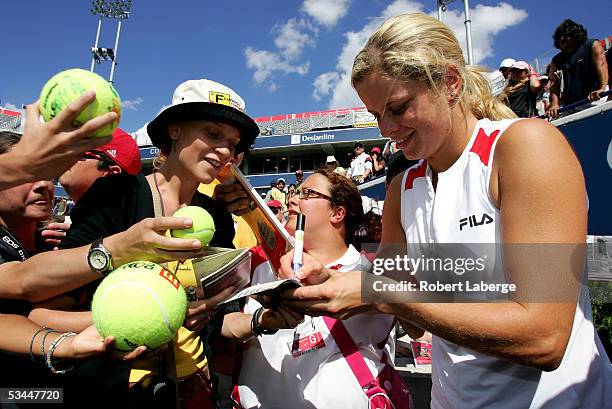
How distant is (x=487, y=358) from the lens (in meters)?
1.47

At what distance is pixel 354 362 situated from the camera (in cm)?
199

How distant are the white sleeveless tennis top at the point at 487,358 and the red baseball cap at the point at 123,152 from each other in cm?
233

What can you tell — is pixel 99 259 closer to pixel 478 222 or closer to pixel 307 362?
pixel 307 362

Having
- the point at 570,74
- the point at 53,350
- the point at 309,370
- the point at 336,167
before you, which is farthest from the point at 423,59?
the point at 570,74

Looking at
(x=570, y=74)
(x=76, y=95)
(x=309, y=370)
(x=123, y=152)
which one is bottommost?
(x=309, y=370)

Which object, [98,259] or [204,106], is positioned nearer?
[98,259]

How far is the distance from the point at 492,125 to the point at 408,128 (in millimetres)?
336

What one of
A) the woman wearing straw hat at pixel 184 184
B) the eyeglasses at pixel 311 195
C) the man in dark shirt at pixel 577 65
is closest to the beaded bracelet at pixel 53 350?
the woman wearing straw hat at pixel 184 184

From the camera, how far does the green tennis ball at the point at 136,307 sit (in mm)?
1325

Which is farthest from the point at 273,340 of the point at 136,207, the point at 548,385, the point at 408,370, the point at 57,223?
the point at 408,370

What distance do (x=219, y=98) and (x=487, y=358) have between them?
178 centimetres

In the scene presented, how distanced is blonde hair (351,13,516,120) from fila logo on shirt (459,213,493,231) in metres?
0.51

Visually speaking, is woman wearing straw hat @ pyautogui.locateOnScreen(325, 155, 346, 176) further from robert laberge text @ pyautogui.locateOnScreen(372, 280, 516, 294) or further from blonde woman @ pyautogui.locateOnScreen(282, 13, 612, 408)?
robert laberge text @ pyautogui.locateOnScreen(372, 280, 516, 294)

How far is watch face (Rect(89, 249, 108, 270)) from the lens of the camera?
1.46 meters
